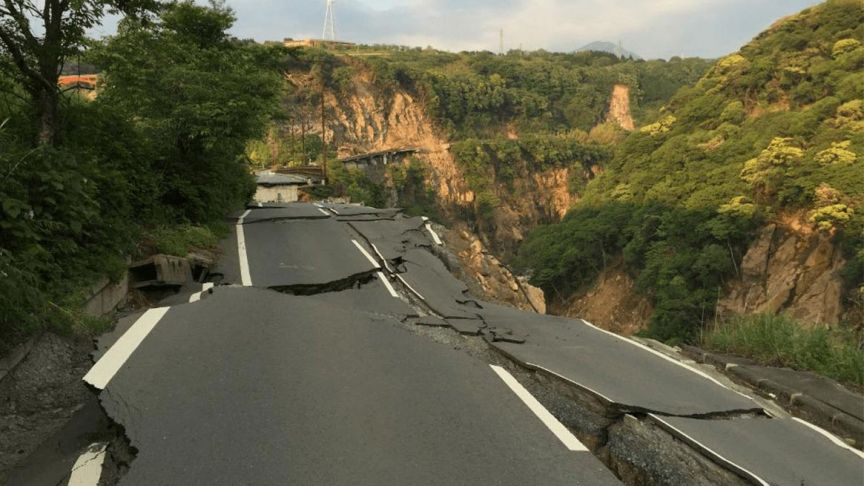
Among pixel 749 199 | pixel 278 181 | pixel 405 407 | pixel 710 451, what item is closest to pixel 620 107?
pixel 749 199

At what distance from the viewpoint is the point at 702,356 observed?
26.1 feet

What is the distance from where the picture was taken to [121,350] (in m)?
5.20

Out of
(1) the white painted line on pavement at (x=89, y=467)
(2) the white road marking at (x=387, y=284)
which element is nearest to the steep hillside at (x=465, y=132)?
(2) the white road marking at (x=387, y=284)

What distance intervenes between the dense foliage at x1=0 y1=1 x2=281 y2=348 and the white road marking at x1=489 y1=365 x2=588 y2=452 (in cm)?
448

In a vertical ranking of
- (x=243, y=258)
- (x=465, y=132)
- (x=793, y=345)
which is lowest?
(x=793, y=345)

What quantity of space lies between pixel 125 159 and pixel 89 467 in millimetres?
7718

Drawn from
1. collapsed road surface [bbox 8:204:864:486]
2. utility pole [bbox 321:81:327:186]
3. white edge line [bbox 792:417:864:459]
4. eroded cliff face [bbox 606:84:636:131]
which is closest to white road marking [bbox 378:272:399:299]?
collapsed road surface [bbox 8:204:864:486]

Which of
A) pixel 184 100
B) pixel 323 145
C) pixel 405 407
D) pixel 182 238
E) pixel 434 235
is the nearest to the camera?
pixel 405 407

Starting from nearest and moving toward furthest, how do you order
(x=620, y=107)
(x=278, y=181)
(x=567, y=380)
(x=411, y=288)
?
(x=567, y=380), (x=411, y=288), (x=278, y=181), (x=620, y=107)

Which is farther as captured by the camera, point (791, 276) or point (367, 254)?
point (791, 276)

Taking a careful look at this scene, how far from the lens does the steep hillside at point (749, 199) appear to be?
36562 millimetres

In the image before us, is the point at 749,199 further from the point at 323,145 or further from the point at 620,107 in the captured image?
the point at 620,107

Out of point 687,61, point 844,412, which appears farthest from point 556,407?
point 687,61

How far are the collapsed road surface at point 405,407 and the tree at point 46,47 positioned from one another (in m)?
3.38
